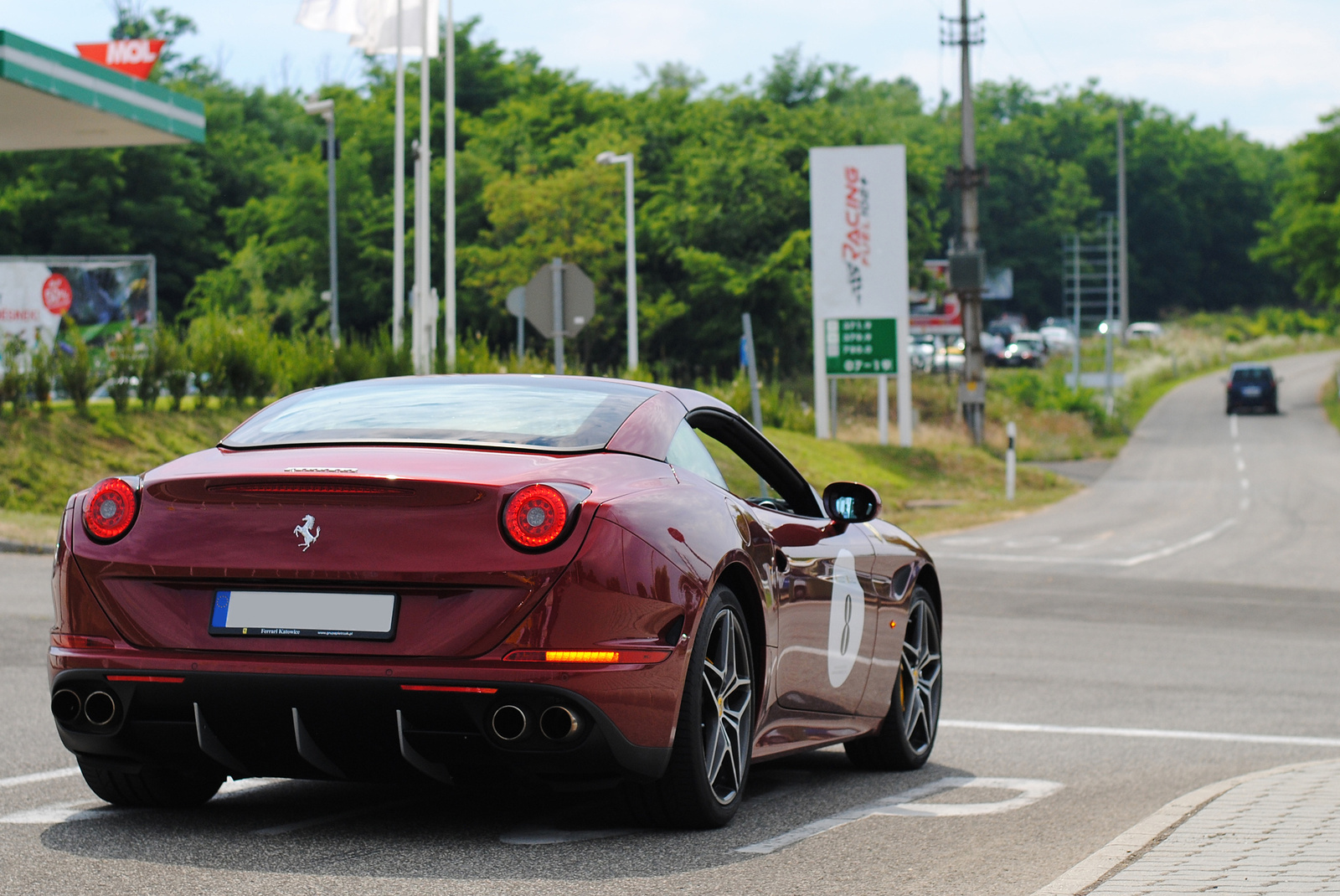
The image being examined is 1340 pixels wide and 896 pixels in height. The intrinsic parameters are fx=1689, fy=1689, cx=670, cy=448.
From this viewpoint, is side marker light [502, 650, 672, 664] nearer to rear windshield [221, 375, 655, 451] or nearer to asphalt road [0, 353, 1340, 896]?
asphalt road [0, 353, 1340, 896]

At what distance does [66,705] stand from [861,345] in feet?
106

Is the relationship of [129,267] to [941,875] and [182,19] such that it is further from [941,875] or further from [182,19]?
[182,19]

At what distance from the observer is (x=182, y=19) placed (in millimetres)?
103250

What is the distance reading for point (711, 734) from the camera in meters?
5.04

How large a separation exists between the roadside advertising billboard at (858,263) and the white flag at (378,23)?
28.5ft

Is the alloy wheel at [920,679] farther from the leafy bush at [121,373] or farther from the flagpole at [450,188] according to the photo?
the flagpole at [450,188]

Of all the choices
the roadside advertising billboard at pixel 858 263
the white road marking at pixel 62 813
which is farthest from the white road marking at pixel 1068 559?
the white road marking at pixel 62 813

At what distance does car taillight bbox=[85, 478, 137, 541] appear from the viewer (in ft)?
15.4

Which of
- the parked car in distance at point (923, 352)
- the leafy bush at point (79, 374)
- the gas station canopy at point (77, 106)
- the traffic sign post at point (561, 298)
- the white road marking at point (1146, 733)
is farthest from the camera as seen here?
the parked car in distance at point (923, 352)

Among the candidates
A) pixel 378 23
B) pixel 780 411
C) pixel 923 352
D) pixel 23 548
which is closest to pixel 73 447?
pixel 23 548

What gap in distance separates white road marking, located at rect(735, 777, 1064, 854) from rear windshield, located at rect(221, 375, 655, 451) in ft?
4.42

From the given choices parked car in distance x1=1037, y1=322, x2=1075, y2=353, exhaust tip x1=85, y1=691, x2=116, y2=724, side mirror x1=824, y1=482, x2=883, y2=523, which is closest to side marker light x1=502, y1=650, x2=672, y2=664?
exhaust tip x1=85, y1=691, x2=116, y2=724

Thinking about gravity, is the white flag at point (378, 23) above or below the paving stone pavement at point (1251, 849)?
above

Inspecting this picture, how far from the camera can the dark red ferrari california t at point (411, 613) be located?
4.45 meters
